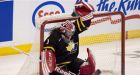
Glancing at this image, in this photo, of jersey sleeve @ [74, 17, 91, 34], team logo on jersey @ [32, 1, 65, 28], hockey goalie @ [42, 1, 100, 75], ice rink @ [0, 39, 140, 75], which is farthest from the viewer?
team logo on jersey @ [32, 1, 65, 28]

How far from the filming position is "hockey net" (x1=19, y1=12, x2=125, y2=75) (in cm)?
330

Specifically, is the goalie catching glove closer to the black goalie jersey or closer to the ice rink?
the black goalie jersey

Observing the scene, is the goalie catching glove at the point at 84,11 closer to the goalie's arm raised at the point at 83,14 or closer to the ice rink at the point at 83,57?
the goalie's arm raised at the point at 83,14

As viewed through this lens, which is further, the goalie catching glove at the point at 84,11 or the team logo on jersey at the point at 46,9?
the team logo on jersey at the point at 46,9

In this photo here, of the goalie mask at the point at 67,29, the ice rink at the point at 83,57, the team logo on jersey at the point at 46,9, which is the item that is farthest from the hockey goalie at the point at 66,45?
the team logo on jersey at the point at 46,9

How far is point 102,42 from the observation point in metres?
4.68

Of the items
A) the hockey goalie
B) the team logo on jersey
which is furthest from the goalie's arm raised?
the team logo on jersey

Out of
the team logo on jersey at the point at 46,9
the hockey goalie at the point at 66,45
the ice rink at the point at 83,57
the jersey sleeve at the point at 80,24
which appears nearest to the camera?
the hockey goalie at the point at 66,45

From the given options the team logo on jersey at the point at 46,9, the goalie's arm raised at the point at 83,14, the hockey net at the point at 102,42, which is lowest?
the hockey net at the point at 102,42

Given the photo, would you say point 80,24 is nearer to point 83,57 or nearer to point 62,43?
point 62,43

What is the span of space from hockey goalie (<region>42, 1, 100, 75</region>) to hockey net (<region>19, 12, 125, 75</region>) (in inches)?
3.0

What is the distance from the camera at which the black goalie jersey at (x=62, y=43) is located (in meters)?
3.18

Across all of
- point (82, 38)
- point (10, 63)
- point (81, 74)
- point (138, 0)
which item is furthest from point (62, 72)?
→ point (138, 0)

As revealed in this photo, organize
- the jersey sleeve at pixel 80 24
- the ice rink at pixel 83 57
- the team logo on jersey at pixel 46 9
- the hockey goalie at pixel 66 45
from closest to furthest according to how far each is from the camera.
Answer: the hockey goalie at pixel 66 45
the jersey sleeve at pixel 80 24
the ice rink at pixel 83 57
the team logo on jersey at pixel 46 9
